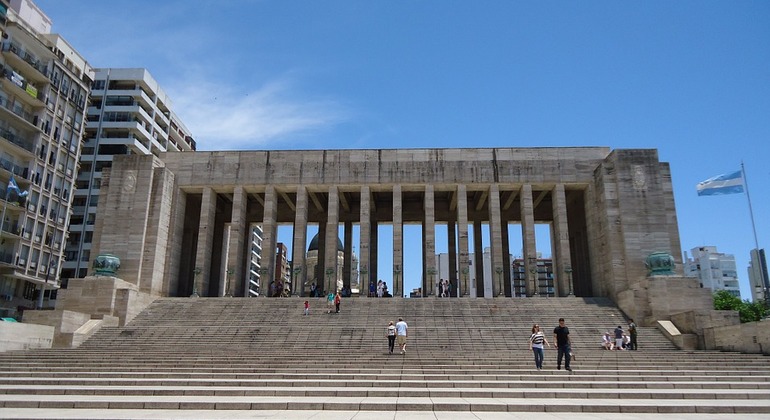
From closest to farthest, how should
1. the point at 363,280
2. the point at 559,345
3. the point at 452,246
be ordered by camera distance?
1. the point at 559,345
2. the point at 363,280
3. the point at 452,246

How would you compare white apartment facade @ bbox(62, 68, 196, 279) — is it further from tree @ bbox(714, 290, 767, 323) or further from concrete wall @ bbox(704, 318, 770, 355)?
tree @ bbox(714, 290, 767, 323)

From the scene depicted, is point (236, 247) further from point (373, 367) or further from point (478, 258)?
point (373, 367)

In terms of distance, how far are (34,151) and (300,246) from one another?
25641mm

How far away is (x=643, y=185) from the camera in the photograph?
106 ft

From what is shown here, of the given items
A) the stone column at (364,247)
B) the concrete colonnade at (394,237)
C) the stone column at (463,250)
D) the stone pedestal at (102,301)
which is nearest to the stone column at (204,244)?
the concrete colonnade at (394,237)

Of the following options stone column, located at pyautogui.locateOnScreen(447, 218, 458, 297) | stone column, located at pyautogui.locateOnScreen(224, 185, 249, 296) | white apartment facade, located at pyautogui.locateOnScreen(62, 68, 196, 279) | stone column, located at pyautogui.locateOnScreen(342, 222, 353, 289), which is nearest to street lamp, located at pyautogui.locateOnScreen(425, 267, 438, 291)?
stone column, located at pyautogui.locateOnScreen(447, 218, 458, 297)

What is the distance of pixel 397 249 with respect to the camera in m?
35.0

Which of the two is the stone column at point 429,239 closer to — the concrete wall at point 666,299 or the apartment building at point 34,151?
the concrete wall at point 666,299

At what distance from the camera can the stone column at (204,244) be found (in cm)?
3403

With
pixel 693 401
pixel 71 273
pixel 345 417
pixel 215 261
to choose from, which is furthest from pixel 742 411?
Result: pixel 71 273

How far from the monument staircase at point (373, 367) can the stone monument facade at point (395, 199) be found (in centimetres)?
495

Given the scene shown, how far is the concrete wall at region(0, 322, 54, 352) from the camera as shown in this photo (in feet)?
67.7

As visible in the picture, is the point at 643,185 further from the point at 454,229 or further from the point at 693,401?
the point at 693,401

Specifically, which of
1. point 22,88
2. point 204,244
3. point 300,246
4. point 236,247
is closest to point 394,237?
point 300,246
